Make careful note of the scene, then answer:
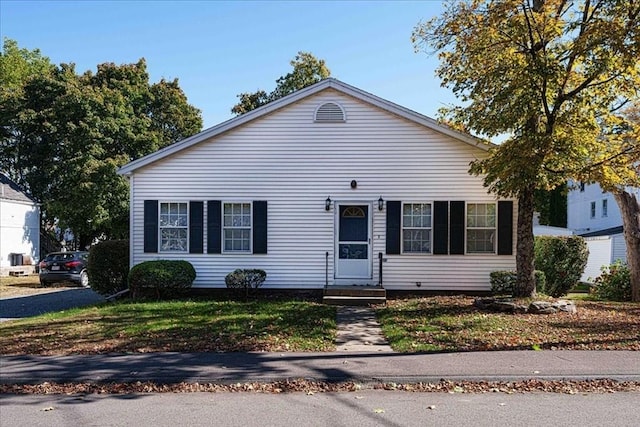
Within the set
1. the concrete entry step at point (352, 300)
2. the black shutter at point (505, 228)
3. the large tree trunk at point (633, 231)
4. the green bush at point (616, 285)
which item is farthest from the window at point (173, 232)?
the green bush at point (616, 285)

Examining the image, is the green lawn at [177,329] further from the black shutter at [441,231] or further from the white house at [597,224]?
the white house at [597,224]

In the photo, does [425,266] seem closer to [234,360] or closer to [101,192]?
[234,360]

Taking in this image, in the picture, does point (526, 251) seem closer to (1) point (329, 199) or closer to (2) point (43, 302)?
(1) point (329, 199)

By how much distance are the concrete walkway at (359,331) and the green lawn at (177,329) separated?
0.72 ft

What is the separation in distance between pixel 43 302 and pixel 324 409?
13431 millimetres

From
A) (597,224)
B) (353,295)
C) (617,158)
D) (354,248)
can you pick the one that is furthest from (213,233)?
(597,224)

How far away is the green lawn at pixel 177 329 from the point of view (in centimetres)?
837

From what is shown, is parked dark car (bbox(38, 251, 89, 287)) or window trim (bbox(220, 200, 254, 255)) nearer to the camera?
window trim (bbox(220, 200, 254, 255))

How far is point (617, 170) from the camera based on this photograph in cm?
1100

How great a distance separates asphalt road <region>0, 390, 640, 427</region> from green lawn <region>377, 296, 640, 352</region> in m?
2.14

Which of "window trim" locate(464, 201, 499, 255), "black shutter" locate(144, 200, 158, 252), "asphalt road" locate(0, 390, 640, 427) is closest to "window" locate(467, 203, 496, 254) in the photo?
"window trim" locate(464, 201, 499, 255)

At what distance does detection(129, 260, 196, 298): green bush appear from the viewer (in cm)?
1308

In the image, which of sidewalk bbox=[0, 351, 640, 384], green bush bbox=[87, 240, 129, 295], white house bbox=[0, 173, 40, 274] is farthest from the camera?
white house bbox=[0, 173, 40, 274]

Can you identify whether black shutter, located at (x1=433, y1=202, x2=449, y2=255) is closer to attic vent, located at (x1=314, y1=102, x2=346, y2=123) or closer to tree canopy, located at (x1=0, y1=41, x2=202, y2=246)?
attic vent, located at (x1=314, y1=102, x2=346, y2=123)
